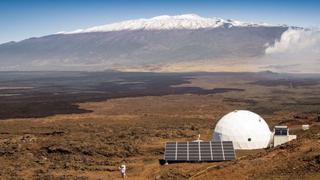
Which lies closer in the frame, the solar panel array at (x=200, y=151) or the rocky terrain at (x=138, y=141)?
the rocky terrain at (x=138, y=141)

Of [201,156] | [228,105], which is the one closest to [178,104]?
[228,105]

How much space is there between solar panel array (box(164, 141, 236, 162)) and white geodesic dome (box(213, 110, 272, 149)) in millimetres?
2559

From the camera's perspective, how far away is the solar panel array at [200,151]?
35750 millimetres

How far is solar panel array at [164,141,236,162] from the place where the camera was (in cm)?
3575

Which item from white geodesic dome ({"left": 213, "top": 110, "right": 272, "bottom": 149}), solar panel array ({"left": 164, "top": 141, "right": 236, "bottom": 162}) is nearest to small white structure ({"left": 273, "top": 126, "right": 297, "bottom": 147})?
white geodesic dome ({"left": 213, "top": 110, "right": 272, "bottom": 149})

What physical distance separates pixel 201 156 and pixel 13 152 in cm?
1826

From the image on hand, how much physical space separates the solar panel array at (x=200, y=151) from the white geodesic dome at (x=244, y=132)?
256 centimetres

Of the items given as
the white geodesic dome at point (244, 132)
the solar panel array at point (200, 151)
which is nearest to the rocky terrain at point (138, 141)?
the solar panel array at point (200, 151)

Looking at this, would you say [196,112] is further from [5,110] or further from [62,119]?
[5,110]

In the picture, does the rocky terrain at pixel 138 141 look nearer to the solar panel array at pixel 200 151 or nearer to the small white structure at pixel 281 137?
the solar panel array at pixel 200 151

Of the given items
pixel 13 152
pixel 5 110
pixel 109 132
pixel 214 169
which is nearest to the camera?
pixel 214 169

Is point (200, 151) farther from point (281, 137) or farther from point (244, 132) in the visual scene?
point (281, 137)

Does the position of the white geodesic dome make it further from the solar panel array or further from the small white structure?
the solar panel array

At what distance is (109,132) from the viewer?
57312 mm
